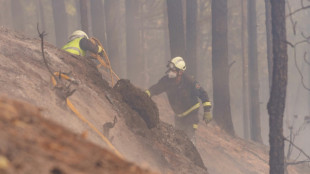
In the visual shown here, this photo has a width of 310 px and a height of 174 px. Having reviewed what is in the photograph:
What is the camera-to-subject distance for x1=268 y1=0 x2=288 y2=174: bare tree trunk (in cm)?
482

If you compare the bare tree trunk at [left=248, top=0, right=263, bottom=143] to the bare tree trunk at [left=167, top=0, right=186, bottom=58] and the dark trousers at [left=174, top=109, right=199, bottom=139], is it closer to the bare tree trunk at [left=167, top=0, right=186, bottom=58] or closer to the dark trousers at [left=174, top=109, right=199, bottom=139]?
the bare tree trunk at [left=167, top=0, right=186, bottom=58]

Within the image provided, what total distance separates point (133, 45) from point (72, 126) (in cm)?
1480

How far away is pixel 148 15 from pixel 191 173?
18.0 m

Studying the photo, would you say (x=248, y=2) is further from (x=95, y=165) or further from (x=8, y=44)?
(x=95, y=165)

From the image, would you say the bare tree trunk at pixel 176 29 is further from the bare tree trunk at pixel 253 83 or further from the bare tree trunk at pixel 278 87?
the bare tree trunk at pixel 278 87

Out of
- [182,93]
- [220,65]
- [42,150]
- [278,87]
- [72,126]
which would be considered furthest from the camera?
[220,65]

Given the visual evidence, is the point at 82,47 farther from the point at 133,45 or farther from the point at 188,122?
the point at 133,45

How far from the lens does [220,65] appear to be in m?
11.0

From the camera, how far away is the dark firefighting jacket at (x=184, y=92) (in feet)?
27.5

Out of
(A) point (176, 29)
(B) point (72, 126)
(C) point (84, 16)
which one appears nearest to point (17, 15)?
(C) point (84, 16)

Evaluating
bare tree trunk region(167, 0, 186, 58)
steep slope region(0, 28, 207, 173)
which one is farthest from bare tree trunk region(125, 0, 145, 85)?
steep slope region(0, 28, 207, 173)

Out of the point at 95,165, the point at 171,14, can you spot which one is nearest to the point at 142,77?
the point at 171,14

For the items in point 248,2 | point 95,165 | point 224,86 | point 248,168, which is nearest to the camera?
point 95,165

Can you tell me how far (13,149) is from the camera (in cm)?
140
